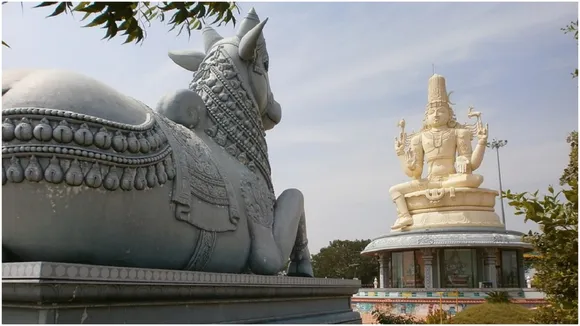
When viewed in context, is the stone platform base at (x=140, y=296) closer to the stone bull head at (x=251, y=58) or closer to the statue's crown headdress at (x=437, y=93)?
the stone bull head at (x=251, y=58)

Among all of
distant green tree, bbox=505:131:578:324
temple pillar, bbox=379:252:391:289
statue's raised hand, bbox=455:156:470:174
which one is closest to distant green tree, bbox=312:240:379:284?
temple pillar, bbox=379:252:391:289

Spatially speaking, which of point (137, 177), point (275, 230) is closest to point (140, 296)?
point (137, 177)

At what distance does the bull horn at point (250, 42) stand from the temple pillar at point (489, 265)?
58.6 ft

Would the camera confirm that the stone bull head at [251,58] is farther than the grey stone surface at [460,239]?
No

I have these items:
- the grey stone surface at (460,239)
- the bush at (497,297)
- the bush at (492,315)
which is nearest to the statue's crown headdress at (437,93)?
the grey stone surface at (460,239)

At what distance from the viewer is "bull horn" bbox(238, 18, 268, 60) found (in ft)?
16.4

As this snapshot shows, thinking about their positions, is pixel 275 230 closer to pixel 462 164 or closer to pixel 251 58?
pixel 251 58

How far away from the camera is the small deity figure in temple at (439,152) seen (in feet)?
71.9

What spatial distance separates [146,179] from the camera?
3.53 metres

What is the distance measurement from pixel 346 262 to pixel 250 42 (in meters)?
38.7

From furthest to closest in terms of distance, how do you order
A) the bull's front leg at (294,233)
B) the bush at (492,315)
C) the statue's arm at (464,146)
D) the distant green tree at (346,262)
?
the distant green tree at (346,262), the statue's arm at (464,146), the bush at (492,315), the bull's front leg at (294,233)

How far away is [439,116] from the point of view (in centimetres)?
2264

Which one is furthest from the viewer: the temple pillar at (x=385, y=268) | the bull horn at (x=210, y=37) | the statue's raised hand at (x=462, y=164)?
the temple pillar at (x=385, y=268)

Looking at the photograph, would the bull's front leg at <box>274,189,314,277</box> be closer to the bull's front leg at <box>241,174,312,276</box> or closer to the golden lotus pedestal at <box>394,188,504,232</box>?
the bull's front leg at <box>241,174,312,276</box>
